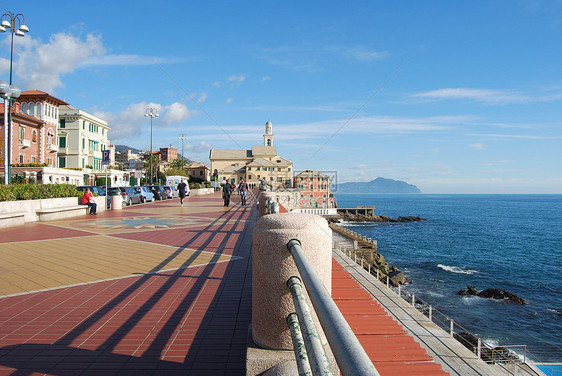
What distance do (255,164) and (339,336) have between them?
4486 inches

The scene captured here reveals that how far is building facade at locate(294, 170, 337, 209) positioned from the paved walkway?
92.9m

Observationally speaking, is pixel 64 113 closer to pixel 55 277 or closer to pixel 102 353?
pixel 55 277

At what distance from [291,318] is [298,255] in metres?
0.34

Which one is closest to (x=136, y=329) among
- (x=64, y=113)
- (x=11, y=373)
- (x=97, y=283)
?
(x=11, y=373)

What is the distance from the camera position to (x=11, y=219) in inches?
557

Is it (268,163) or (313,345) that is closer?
(313,345)

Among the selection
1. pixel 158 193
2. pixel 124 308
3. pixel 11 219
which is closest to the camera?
pixel 124 308

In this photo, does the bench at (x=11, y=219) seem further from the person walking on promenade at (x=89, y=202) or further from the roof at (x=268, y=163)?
the roof at (x=268, y=163)

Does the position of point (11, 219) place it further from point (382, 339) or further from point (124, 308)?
point (382, 339)

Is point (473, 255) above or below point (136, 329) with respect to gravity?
below

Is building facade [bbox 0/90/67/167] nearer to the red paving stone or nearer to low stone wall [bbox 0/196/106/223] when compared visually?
low stone wall [bbox 0/196/106/223]

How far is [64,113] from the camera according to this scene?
56.5 metres

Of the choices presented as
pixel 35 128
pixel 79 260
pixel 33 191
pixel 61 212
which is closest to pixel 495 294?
pixel 61 212

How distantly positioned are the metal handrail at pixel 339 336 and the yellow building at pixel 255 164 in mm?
105806
